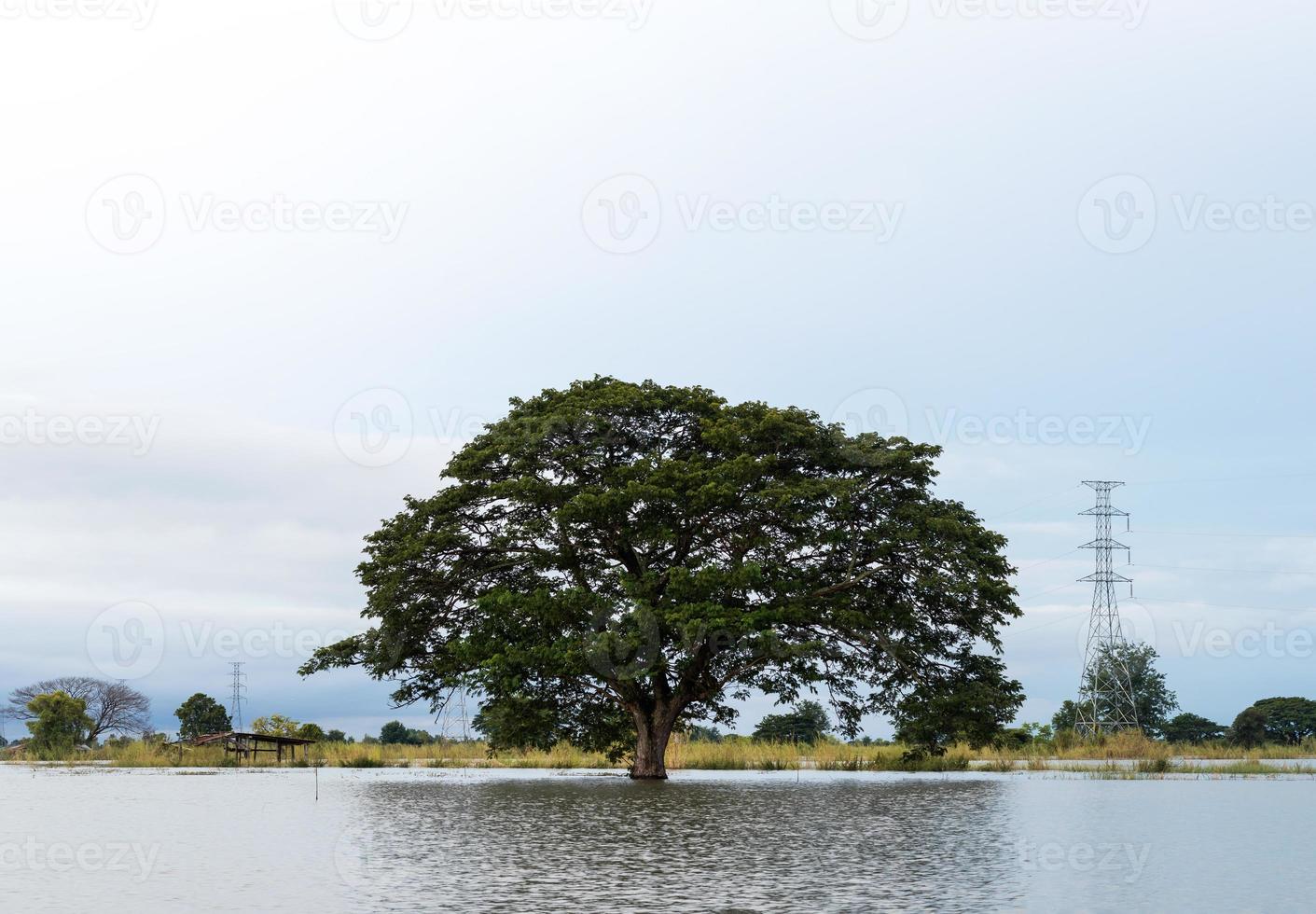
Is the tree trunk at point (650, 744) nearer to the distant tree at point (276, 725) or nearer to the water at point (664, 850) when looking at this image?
the water at point (664, 850)

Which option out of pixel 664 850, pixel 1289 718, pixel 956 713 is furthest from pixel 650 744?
Answer: pixel 1289 718

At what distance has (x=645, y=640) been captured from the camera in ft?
134

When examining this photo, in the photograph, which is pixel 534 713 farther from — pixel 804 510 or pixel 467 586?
pixel 804 510

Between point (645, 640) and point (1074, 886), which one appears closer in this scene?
point (1074, 886)

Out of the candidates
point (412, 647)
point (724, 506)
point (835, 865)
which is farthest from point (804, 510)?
point (835, 865)

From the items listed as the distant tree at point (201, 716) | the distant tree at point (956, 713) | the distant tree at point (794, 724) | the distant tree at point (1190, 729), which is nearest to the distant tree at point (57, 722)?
the distant tree at point (201, 716)

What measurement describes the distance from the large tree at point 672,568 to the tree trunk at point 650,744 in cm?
7

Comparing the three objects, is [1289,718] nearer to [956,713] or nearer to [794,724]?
[794,724]

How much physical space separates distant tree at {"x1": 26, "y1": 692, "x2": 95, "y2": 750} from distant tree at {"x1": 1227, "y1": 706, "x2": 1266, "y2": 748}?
92.0m

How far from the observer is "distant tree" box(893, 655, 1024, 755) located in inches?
1629

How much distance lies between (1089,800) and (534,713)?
19112 millimetres

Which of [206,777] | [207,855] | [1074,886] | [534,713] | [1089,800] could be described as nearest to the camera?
[1074,886]

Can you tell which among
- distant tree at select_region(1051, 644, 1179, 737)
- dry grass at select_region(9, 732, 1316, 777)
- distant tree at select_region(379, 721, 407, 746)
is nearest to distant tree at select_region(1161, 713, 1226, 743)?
distant tree at select_region(1051, 644, 1179, 737)

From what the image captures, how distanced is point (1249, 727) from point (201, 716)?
9050 centimetres
